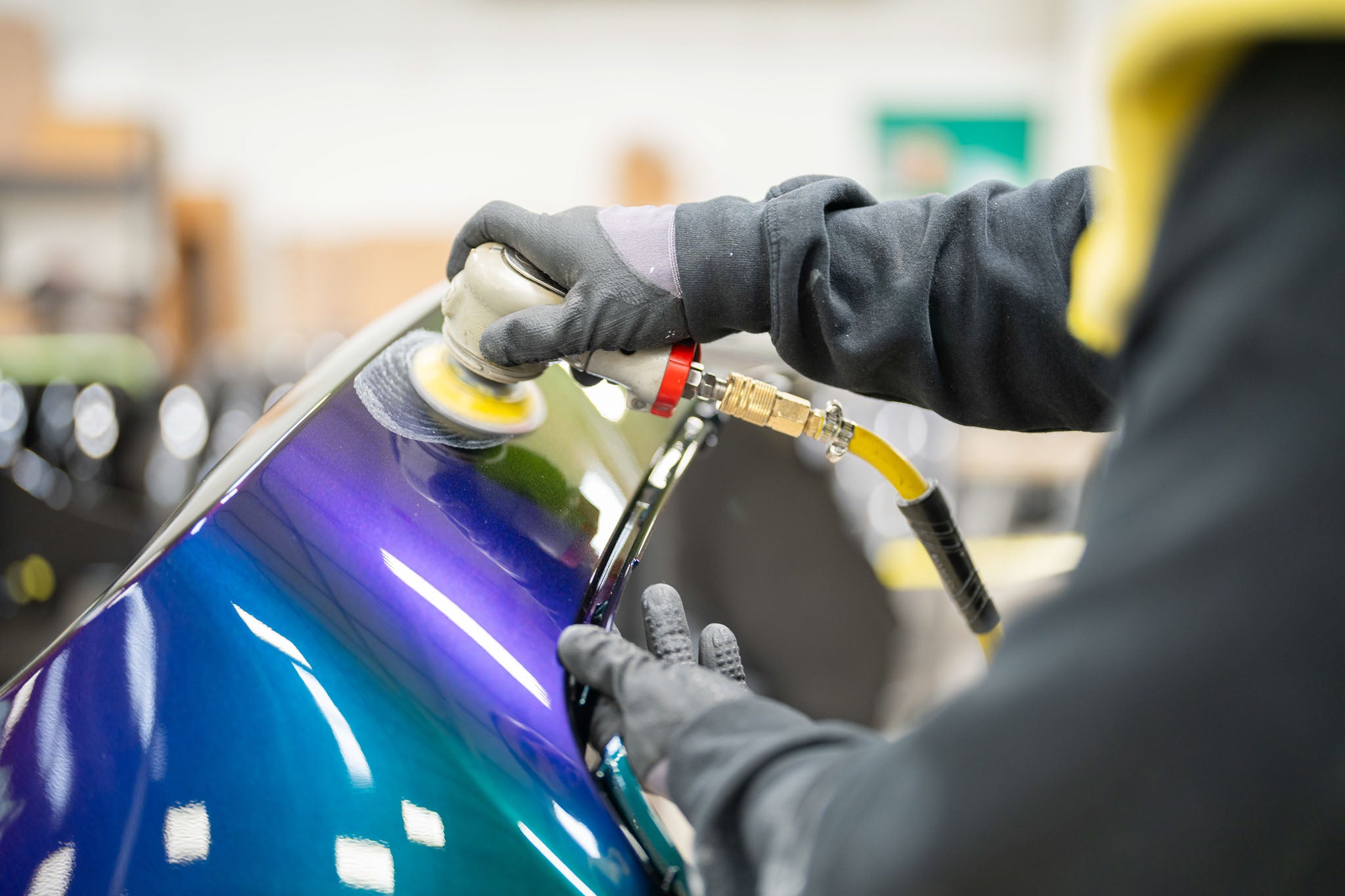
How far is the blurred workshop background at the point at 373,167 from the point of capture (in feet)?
6.88

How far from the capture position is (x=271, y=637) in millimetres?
464

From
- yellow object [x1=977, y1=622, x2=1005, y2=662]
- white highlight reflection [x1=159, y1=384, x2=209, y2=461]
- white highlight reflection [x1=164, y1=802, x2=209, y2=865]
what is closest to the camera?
white highlight reflection [x1=164, y1=802, x2=209, y2=865]

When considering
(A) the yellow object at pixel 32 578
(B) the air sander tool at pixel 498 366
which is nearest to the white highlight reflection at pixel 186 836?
(B) the air sander tool at pixel 498 366

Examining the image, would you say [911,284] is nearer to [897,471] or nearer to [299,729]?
[897,471]

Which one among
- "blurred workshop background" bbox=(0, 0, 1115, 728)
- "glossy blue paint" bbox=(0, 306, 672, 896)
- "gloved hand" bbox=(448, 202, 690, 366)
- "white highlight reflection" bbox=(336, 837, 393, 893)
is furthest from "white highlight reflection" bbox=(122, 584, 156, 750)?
"blurred workshop background" bbox=(0, 0, 1115, 728)

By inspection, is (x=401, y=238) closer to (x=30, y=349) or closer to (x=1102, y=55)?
(x=30, y=349)

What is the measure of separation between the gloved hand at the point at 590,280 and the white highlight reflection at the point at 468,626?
5.7 inches

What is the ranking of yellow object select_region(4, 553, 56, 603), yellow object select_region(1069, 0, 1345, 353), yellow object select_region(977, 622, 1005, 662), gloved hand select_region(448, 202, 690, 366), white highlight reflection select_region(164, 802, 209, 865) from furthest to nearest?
yellow object select_region(4, 553, 56, 603) < yellow object select_region(977, 622, 1005, 662) < gloved hand select_region(448, 202, 690, 366) < white highlight reflection select_region(164, 802, 209, 865) < yellow object select_region(1069, 0, 1345, 353)

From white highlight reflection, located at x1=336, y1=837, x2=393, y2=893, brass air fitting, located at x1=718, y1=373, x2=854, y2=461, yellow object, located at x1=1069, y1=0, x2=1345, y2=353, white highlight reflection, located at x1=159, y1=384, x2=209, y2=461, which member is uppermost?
yellow object, located at x1=1069, y1=0, x2=1345, y2=353

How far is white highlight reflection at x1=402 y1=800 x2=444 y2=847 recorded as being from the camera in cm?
45

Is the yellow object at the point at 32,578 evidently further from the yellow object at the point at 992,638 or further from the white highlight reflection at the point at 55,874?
the yellow object at the point at 992,638

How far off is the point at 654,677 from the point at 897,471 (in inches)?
10.8

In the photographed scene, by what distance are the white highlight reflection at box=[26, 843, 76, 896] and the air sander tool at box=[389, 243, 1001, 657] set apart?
258 millimetres

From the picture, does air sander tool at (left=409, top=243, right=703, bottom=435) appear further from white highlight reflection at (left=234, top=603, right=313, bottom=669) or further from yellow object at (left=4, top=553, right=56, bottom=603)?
yellow object at (left=4, top=553, right=56, bottom=603)
